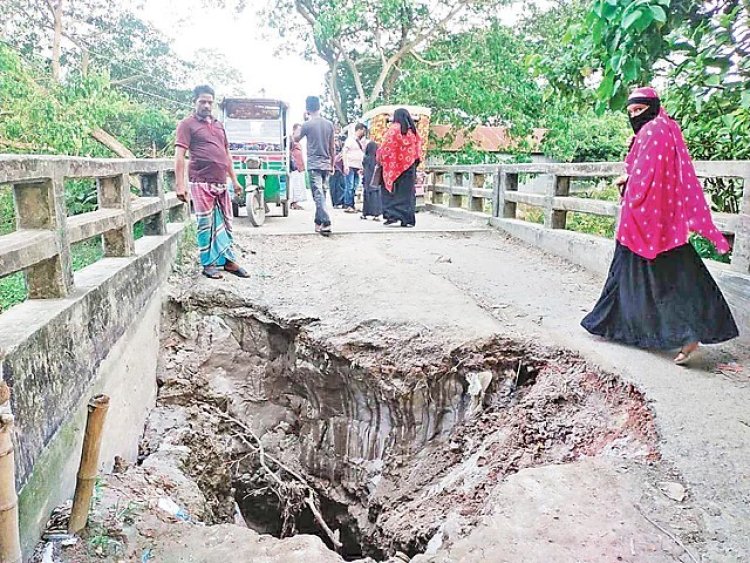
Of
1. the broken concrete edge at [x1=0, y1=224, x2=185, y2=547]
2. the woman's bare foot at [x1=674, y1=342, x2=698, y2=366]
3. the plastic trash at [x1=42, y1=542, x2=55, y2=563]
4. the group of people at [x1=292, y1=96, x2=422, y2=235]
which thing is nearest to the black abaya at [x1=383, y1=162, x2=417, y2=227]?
the group of people at [x1=292, y1=96, x2=422, y2=235]

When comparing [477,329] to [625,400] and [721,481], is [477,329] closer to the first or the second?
[625,400]

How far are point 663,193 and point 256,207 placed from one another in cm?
677

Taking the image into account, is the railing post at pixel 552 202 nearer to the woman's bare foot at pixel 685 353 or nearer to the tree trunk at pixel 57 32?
the woman's bare foot at pixel 685 353

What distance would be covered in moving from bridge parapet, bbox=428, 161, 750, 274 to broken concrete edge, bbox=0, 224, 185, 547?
165 inches

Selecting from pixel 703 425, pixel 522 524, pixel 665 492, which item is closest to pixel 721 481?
pixel 665 492

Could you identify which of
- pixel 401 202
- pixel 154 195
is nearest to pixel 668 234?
pixel 154 195

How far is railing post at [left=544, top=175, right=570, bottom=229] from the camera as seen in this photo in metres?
7.13

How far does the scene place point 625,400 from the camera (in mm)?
3232

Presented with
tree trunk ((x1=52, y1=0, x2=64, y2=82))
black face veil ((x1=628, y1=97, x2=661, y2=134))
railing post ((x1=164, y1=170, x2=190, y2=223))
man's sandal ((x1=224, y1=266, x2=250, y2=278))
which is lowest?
man's sandal ((x1=224, y1=266, x2=250, y2=278))

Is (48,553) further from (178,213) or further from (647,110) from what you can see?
(178,213)

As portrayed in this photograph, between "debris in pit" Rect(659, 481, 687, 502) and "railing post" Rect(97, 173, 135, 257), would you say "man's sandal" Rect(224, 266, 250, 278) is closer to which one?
"railing post" Rect(97, 173, 135, 257)

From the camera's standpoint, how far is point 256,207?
9266 mm

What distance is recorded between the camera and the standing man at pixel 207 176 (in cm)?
516


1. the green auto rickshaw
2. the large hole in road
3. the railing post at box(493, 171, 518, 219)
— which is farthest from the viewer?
the green auto rickshaw
